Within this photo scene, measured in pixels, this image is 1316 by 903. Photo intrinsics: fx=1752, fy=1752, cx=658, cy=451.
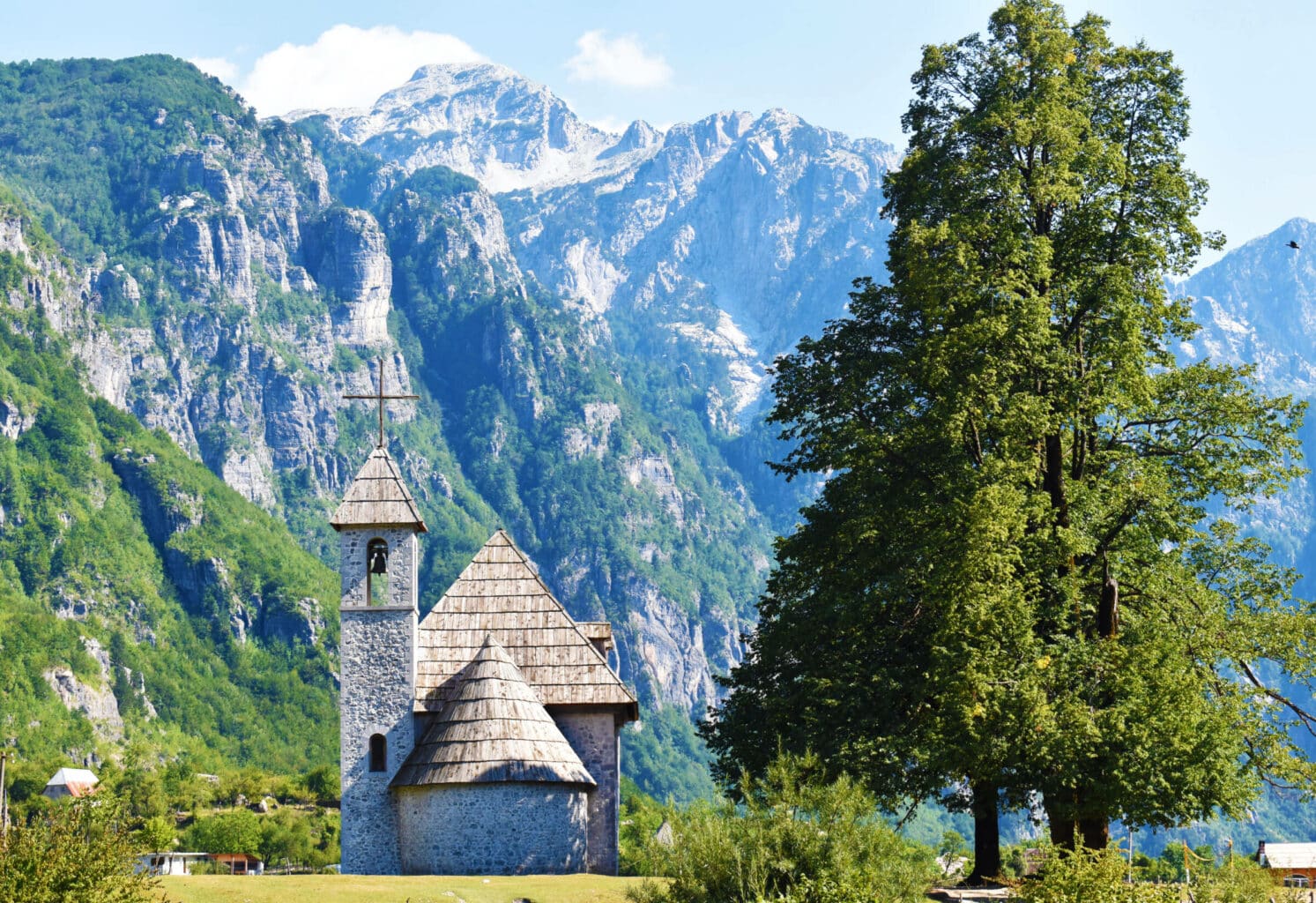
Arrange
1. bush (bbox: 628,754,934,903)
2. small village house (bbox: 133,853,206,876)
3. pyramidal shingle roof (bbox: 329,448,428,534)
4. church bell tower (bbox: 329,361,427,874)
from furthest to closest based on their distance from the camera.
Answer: pyramidal shingle roof (bbox: 329,448,428,534) < church bell tower (bbox: 329,361,427,874) < small village house (bbox: 133,853,206,876) < bush (bbox: 628,754,934,903)

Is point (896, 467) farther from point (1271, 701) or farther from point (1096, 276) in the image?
point (1271, 701)

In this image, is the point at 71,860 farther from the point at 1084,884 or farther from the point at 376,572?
the point at 376,572

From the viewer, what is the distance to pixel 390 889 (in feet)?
121

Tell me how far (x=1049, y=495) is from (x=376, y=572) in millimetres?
19817

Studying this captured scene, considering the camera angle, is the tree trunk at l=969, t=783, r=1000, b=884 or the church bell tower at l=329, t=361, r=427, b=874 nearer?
the tree trunk at l=969, t=783, r=1000, b=884

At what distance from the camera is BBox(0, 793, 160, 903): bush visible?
2736cm

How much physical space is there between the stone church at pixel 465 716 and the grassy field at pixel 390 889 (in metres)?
2.86

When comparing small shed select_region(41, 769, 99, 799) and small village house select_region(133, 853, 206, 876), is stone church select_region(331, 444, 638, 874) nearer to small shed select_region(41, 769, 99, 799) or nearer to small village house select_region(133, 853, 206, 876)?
small village house select_region(133, 853, 206, 876)

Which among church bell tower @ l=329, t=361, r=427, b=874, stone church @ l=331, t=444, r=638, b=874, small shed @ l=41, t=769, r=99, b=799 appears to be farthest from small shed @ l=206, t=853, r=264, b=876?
church bell tower @ l=329, t=361, r=427, b=874

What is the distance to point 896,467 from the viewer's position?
3953 centimetres

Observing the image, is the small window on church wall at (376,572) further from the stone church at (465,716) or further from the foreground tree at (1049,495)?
the foreground tree at (1049,495)

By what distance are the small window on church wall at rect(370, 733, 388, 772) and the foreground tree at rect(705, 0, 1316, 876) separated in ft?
35.8

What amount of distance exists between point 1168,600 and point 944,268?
27.6 feet

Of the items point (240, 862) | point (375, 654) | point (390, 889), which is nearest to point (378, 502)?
point (375, 654)
